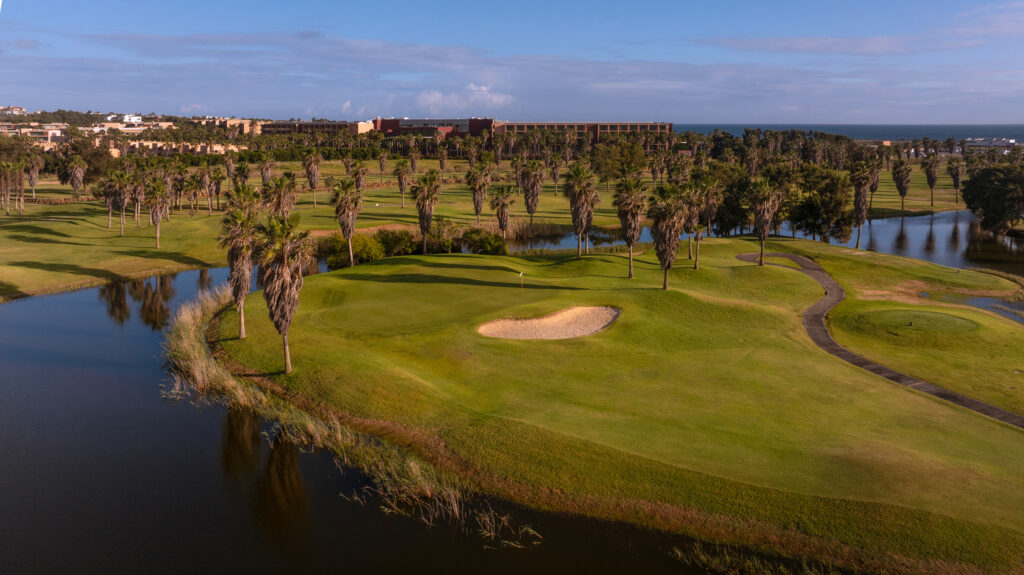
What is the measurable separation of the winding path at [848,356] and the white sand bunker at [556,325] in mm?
14278

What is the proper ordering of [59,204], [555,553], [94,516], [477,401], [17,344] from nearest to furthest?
1. [555,553]
2. [94,516]
3. [477,401]
4. [17,344]
5. [59,204]

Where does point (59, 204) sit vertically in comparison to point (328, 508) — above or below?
above

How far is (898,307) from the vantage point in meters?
54.6

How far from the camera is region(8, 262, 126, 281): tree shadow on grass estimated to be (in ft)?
217

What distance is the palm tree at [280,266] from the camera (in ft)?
122

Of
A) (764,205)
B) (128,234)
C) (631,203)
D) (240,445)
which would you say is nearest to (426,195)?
(631,203)

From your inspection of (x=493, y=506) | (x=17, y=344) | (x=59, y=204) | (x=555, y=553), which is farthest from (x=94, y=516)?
(x=59, y=204)

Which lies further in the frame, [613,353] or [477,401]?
[613,353]

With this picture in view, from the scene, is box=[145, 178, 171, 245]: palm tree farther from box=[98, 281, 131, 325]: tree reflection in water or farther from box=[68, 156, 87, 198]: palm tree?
box=[68, 156, 87, 198]: palm tree

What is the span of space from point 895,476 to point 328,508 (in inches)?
852

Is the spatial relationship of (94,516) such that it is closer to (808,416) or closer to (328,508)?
(328,508)

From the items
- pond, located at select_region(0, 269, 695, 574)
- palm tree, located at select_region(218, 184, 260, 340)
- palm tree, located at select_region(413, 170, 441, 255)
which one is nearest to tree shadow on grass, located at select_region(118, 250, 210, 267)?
palm tree, located at select_region(413, 170, 441, 255)

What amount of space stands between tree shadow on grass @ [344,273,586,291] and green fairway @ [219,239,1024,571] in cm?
241

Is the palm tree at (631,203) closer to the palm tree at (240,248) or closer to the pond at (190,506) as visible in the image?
the palm tree at (240,248)
